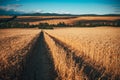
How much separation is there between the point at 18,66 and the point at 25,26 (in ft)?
217

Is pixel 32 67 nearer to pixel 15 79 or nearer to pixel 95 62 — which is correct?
pixel 15 79

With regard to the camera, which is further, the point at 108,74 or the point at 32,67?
the point at 32,67

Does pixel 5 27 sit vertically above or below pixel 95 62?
below

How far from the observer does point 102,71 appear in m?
9.80

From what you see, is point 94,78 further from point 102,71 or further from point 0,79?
point 0,79

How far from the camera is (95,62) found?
11.9m

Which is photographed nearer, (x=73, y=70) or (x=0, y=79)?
(x=0, y=79)

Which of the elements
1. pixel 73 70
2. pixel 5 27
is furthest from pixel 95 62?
pixel 5 27

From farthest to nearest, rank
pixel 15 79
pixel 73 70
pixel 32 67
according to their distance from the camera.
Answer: pixel 32 67 < pixel 73 70 < pixel 15 79

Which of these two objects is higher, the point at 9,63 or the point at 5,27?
the point at 9,63

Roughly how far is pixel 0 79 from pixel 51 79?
233 centimetres

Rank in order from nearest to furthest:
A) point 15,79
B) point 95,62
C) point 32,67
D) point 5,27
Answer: point 15,79
point 32,67
point 95,62
point 5,27

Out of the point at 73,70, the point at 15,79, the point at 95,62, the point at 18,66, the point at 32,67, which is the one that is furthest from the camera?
the point at 95,62

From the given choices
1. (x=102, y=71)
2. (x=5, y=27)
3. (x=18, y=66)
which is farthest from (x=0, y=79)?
(x=5, y=27)
